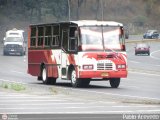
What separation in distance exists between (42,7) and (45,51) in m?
89.5

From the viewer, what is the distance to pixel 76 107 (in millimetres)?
20562

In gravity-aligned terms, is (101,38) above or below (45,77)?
above

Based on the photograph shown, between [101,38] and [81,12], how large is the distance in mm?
100271

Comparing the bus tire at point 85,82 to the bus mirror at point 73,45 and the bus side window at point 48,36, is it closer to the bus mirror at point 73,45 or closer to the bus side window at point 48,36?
the bus mirror at point 73,45

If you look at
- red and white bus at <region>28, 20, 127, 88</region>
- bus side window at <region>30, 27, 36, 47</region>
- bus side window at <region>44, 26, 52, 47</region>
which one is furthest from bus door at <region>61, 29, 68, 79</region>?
bus side window at <region>30, 27, 36, 47</region>

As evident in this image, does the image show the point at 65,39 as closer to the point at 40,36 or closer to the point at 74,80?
the point at 74,80

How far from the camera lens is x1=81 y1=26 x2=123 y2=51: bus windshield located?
105 feet

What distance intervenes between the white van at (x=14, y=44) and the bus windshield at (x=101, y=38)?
4398cm

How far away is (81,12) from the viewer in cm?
13225

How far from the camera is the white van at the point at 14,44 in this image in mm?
76250

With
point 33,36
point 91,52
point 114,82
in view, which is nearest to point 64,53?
point 91,52

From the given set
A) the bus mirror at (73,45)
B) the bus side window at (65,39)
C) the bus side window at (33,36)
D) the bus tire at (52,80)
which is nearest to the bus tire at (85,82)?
the bus mirror at (73,45)

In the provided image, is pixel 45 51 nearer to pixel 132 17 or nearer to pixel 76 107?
pixel 76 107

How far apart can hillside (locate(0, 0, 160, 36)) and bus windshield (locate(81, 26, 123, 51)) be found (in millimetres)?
78772
